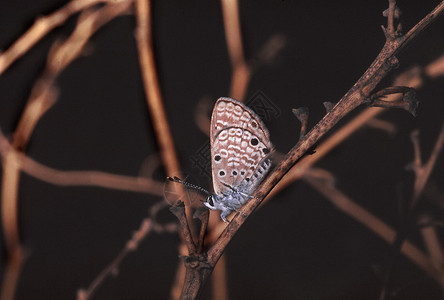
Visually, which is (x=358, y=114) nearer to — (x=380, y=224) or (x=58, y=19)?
(x=380, y=224)

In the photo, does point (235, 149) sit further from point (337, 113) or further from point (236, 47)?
point (236, 47)

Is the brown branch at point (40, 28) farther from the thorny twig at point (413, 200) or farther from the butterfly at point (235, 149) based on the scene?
the thorny twig at point (413, 200)

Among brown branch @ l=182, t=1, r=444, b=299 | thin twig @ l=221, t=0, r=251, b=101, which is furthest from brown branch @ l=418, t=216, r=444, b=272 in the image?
brown branch @ l=182, t=1, r=444, b=299

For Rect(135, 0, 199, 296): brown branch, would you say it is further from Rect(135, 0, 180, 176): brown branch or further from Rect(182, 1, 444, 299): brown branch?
Rect(182, 1, 444, 299): brown branch

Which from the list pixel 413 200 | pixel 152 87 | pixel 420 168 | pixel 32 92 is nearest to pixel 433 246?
pixel 413 200

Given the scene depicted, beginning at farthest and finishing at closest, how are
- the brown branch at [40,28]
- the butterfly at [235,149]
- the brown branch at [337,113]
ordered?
the brown branch at [40,28], the butterfly at [235,149], the brown branch at [337,113]

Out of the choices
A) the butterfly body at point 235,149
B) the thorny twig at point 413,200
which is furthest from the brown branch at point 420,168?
the butterfly body at point 235,149

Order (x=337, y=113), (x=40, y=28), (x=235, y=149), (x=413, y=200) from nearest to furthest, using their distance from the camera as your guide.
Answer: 1. (x=337, y=113)
2. (x=235, y=149)
3. (x=413, y=200)
4. (x=40, y=28)

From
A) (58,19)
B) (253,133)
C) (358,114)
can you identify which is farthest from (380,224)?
(58,19)
